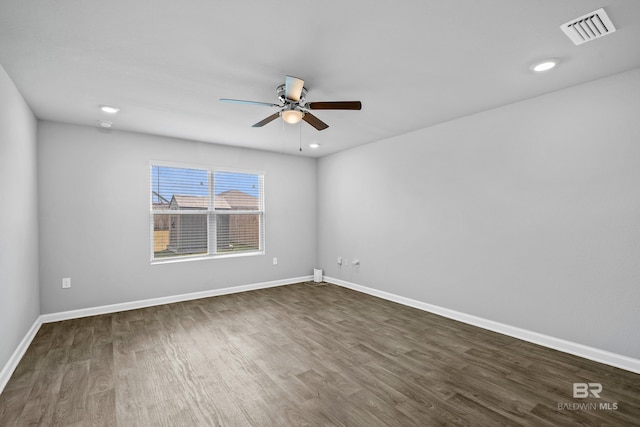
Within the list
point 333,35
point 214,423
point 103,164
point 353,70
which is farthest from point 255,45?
point 103,164

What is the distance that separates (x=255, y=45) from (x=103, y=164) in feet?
10.3

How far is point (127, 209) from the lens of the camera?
13.5 ft

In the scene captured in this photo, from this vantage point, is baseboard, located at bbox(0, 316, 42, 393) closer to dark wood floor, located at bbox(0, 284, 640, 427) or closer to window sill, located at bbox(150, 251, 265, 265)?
dark wood floor, located at bbox(0, 284, 640, 427)

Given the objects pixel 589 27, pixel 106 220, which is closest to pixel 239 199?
pixel 106 220

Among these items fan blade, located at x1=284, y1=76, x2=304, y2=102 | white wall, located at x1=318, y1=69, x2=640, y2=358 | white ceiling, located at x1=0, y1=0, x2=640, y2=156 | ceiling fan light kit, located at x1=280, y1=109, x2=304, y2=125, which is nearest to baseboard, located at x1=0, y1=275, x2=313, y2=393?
white wall, located at x1=318, y1=69, x2=640, y2=358

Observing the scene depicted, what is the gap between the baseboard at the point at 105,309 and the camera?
2.46 m

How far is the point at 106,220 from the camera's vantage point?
3980 millimetres

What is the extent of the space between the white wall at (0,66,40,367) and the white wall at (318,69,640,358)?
13.8 feet

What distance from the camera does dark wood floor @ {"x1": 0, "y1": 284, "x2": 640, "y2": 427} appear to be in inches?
75.6

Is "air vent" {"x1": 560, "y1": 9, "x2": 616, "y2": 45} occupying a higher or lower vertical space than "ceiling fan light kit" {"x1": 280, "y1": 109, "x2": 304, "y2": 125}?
higher

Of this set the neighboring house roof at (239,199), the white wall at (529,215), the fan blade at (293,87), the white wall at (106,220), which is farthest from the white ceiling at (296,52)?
the neighboring house roof at (239,199)

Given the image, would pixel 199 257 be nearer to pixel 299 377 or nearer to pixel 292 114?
pixel 299 377

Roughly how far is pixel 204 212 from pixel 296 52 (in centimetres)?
334

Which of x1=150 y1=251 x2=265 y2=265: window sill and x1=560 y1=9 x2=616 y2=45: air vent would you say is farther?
x1=150 y1=251 x2=265 y2=265: window sill
